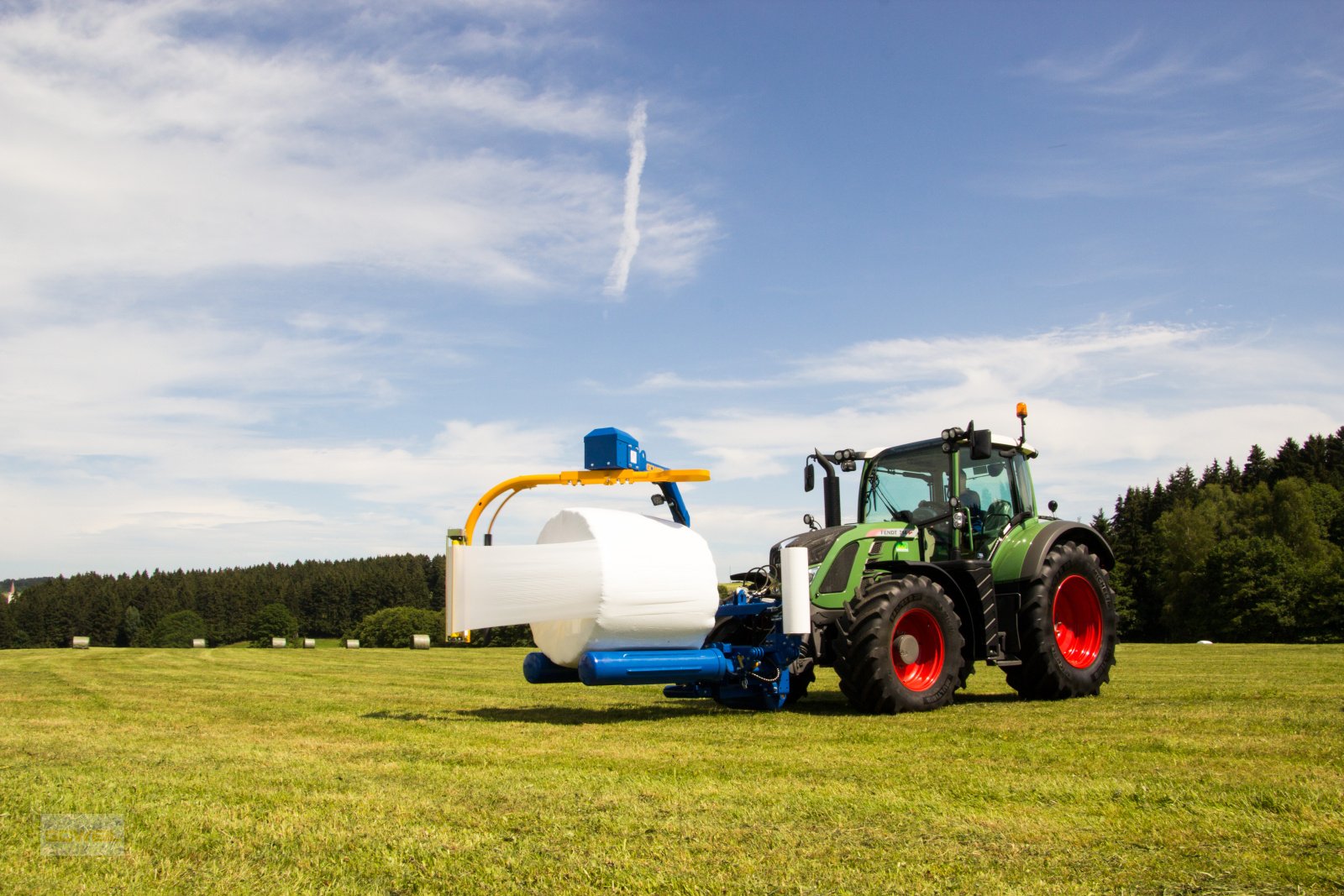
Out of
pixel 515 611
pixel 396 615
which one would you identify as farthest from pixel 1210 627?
pixel 515 611

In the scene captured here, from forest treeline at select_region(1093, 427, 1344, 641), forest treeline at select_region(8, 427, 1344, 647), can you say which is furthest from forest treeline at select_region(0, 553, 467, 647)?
forest treeline at select_region(1093, 427, 1344, 641)

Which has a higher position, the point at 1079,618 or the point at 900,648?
the point at 1079,618

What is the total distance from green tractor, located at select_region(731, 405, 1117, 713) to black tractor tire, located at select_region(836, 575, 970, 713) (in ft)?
0.04

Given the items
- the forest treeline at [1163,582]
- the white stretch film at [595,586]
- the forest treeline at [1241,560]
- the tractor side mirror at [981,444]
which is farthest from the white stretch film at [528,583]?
the forest treeline at [1241,560]

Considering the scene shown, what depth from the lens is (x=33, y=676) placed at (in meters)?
18.5

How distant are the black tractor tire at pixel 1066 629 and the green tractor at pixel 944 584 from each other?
16mm

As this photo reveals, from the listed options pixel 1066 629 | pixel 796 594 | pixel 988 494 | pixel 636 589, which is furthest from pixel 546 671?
pixel 1066 629

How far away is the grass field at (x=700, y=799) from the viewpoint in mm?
3838

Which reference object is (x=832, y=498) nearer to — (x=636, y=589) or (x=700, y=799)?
(x=636, y=589)

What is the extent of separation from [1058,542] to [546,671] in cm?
607

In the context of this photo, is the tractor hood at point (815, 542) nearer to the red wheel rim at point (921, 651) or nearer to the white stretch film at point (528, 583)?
the red wheel rim at point (921, 651)

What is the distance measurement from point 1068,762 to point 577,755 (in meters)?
3.10

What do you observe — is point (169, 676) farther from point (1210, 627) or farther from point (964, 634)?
point (1210, 627)

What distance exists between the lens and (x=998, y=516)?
38.2 ft
